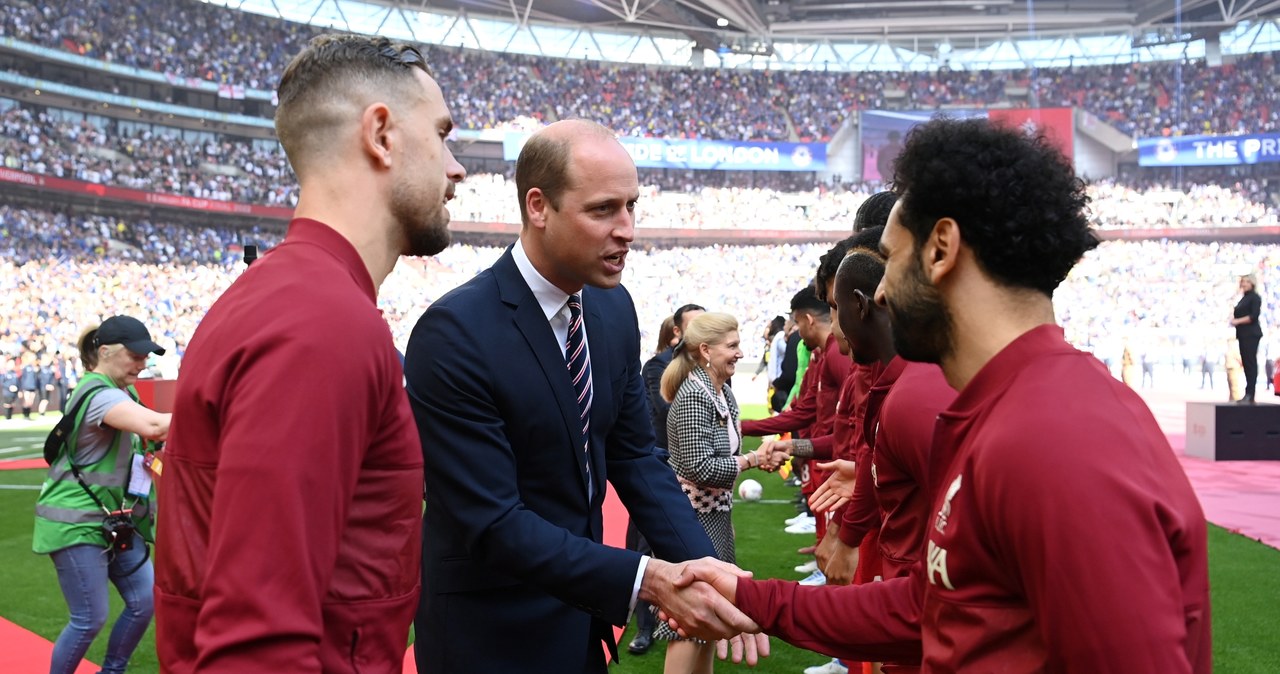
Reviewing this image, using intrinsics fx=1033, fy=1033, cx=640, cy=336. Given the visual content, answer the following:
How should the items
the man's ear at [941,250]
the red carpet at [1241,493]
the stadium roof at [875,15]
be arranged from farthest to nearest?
the stadium roof at [875,15] < the red carpet at [1241,493] < the man's ear at [941,250]

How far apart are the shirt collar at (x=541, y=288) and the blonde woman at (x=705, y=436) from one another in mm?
2581

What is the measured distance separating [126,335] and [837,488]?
361cm

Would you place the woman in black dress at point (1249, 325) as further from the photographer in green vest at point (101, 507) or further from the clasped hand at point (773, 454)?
the photographer in green vest at point (101, 507)

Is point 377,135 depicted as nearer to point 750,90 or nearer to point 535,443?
point 535,443

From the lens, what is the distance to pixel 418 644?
2732 millimetres

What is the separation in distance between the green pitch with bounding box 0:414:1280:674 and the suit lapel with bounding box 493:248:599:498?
3.89m

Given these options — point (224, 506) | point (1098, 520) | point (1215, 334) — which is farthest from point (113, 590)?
point (1215, 334)

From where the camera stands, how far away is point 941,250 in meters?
1.84

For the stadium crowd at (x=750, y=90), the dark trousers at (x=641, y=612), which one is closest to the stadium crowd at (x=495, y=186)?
the stadium crowd at (x=750, y=90)

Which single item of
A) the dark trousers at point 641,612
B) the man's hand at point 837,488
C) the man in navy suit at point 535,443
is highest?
the man in navy suit at point 535,443

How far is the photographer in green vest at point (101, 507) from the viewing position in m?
4.96

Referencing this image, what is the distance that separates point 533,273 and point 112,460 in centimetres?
330

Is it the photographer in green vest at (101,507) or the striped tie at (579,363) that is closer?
the striped tie at (579,363)

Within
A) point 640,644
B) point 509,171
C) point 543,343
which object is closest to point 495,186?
point 509,171
